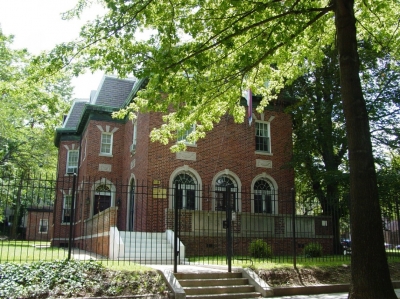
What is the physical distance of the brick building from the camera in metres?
17.8

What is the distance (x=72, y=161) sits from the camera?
98.0ft

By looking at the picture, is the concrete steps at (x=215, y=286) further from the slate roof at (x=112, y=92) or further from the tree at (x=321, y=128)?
the slate roof at (x=112, y=92)

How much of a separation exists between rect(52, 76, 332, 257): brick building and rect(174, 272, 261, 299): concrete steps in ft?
18.8

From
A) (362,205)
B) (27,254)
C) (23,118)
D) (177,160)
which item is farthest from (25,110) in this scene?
(362,205)

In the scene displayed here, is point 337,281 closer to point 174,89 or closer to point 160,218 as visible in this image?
point 174,89

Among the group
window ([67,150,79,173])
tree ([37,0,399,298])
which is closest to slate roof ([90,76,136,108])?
window ([67,150,79,173])

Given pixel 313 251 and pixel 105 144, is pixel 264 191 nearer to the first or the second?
pixel 313 251

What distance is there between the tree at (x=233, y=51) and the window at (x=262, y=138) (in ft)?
31.3

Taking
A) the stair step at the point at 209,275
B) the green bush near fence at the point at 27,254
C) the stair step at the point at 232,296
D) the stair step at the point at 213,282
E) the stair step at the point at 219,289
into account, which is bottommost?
the stair step at the point at 232,296

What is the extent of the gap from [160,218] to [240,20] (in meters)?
10.6

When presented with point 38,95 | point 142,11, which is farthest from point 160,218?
point 142,11

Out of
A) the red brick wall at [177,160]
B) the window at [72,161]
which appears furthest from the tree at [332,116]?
the window at [72,161]

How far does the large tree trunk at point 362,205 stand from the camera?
726 cm

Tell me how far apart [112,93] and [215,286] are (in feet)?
63.2
